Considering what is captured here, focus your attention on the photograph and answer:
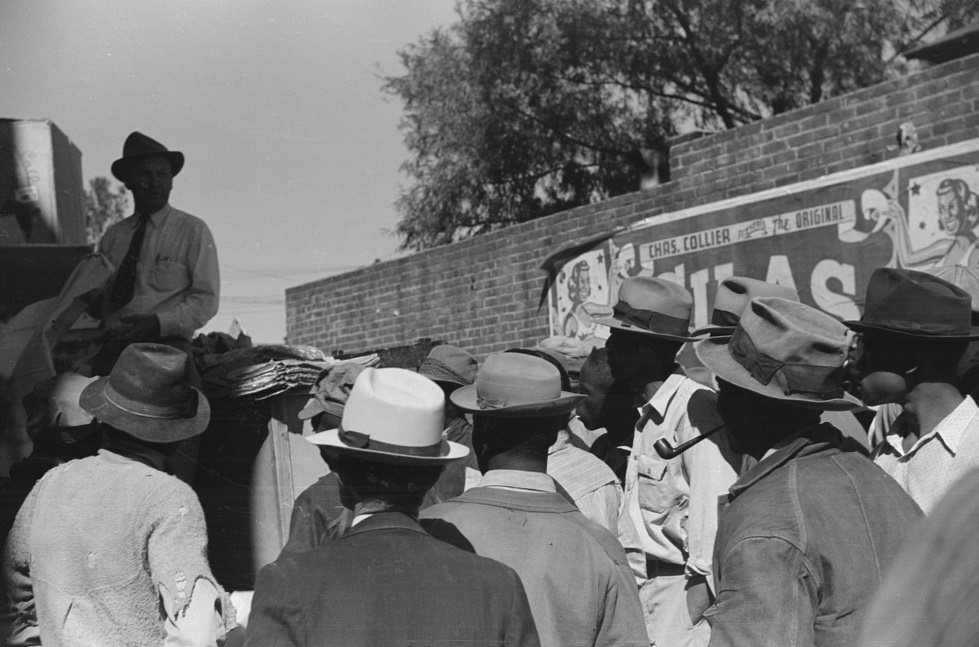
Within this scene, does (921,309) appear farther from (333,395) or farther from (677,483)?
(333,395)

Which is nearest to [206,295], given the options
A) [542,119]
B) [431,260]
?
[431,260]

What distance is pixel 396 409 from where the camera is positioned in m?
2.21

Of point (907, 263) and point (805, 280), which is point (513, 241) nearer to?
point (805, 280)

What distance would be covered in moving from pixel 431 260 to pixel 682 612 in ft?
30.5

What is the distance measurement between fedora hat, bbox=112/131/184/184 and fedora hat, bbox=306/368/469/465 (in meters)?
2.96

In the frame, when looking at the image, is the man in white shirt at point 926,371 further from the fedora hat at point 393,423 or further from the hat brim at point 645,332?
the fedora hat at point 393,423

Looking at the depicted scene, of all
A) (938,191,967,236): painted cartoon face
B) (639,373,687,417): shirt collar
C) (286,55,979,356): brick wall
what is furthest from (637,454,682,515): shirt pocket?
(286,55,979,356): brick wall


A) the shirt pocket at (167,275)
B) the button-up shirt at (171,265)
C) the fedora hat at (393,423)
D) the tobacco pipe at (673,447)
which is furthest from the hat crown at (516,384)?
the shirt pocket at (167,275)

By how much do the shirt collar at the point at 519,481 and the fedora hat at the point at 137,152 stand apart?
116 inches

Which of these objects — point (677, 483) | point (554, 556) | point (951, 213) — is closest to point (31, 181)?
point (677, 483)

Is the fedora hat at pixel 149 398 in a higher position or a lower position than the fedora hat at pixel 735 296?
lower

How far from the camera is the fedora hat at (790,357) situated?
98.6 inches

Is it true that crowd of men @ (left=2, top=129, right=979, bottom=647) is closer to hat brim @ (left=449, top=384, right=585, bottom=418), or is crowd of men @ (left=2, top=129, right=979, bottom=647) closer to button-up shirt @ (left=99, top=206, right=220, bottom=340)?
hat brim @ (left=449, top=384, right=585, bottom=418)

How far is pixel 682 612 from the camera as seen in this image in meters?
3.34
